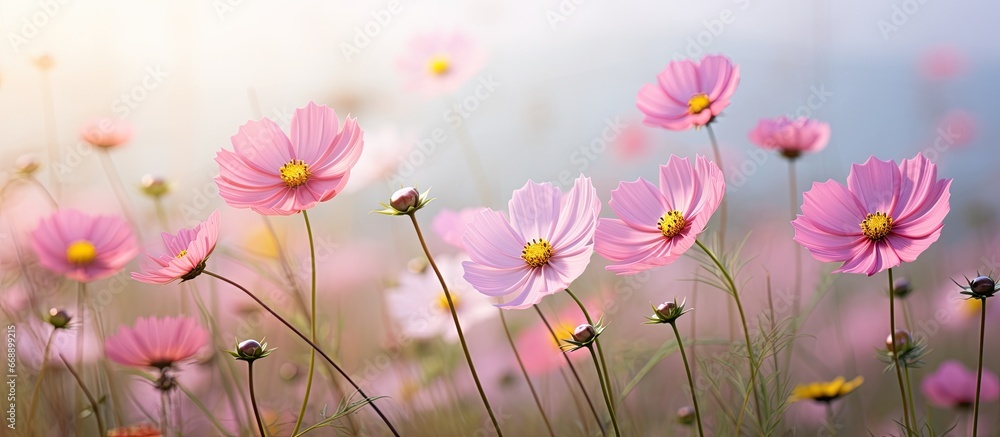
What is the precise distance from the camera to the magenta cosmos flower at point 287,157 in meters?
0.63

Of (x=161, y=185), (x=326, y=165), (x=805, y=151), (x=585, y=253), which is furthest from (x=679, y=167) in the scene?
(x=161, y=185)

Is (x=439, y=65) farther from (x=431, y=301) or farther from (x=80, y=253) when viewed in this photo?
(x=80, y=253)

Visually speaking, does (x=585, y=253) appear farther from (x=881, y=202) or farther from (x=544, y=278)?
(x=881, y=202)

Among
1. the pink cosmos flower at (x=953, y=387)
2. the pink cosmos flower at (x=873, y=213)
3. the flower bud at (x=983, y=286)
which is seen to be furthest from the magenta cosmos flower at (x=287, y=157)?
the pink cosmos flower at (x=953, y=387)

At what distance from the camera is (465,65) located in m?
1.40

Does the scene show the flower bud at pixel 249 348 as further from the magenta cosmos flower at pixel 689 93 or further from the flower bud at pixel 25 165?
the flower bud at pixel 25 165

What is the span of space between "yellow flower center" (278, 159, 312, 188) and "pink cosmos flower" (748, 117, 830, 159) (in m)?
0.52

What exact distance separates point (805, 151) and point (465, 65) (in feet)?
2.14

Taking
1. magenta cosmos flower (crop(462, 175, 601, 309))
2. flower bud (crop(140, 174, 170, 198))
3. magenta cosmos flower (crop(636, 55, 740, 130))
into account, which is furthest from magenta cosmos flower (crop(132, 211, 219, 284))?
flower bud (crop(140, 174, 170, 198))

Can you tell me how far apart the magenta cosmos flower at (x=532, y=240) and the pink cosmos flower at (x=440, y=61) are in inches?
29.5

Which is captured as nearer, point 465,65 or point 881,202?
point 881,202

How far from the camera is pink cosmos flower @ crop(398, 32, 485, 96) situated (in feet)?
4.58

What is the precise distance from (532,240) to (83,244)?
531 mm

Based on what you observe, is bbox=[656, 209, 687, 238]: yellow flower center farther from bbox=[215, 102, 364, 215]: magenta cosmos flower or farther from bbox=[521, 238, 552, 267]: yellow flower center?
bbox=[215, 102, 364, 215]: magenta cosmos flower
